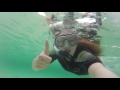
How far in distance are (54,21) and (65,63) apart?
2.49 metres

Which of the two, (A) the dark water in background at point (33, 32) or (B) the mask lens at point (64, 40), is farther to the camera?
(A) the dark water in background at point (33, 32)

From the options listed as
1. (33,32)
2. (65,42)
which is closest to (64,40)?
(65,42)

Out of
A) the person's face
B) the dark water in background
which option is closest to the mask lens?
the person's face

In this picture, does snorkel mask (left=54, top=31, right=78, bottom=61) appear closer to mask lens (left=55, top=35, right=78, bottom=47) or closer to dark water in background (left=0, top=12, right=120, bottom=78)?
mask lens (left=55, top=35, right=78, bottom=47)

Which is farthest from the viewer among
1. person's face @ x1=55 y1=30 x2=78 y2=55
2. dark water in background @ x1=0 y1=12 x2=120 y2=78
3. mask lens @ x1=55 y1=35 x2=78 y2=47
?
dark water in background @ x1=0 y1=12 x2=120 y2=78

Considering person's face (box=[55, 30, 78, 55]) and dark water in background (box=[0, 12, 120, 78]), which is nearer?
person's face (box=[55, 30, 78, 55])

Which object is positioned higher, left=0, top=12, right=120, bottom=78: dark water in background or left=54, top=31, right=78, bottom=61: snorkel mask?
left=0, top=12, right=120, bottom=78: dark water in background

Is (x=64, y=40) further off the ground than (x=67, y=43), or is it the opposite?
(x=64, y=40)

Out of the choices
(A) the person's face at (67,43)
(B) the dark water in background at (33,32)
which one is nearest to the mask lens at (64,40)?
(A) the person's face at (67,43)

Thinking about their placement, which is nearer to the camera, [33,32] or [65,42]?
[65,42]

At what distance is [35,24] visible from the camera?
855 cm

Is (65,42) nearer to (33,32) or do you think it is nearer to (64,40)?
(64,40)

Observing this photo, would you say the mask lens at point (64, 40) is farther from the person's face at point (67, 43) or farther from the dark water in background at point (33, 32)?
the dark water in background at point (33, 32)
